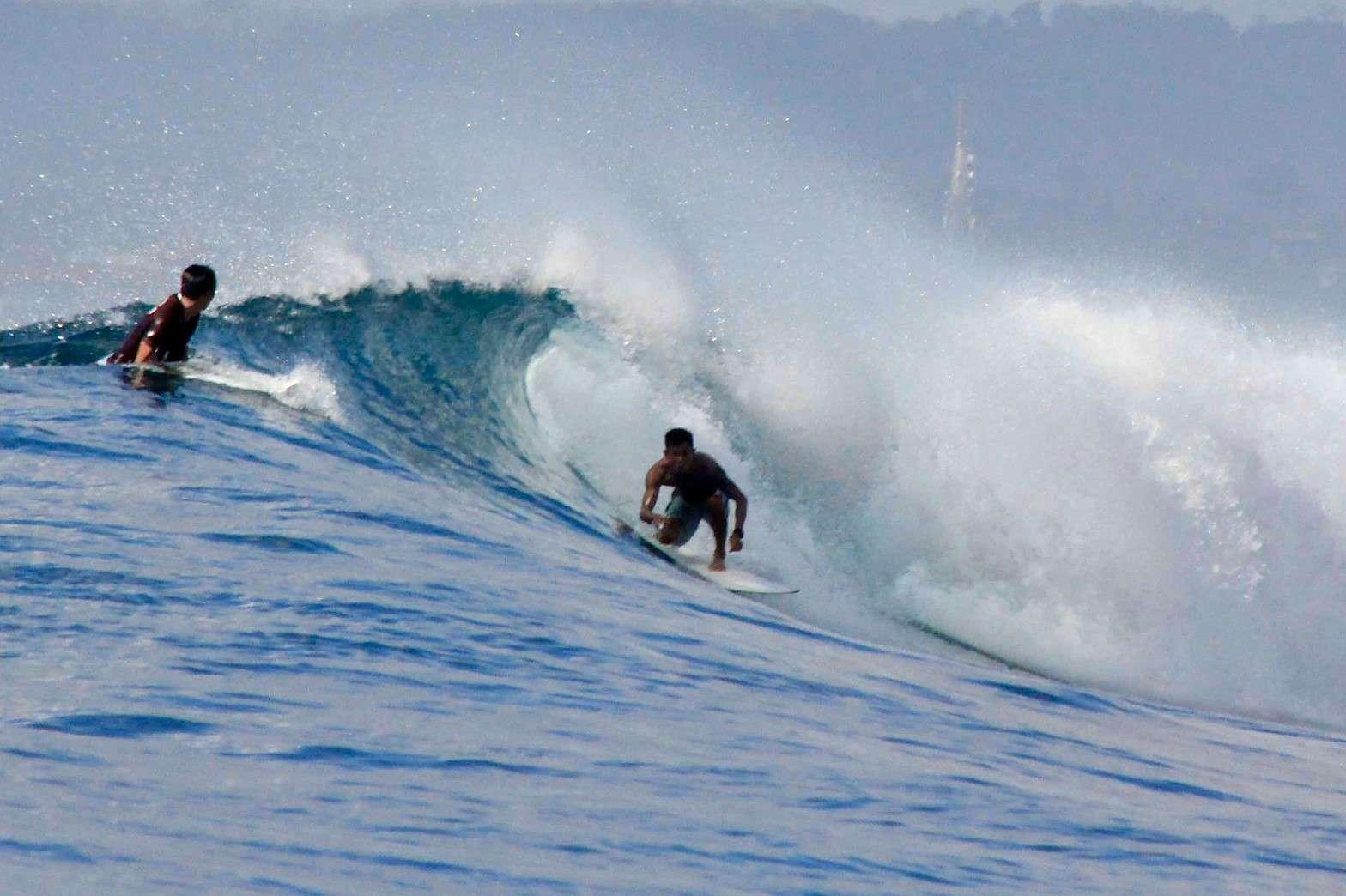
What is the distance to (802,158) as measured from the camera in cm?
2662

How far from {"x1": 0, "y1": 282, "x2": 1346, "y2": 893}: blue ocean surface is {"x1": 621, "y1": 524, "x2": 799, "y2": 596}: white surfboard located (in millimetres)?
214

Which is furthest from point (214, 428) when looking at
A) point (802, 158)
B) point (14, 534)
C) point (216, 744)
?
point (802, 158)

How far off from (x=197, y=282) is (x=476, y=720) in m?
6.55

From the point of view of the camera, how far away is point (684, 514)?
12.7 metres

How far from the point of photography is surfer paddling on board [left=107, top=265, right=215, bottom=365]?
12812 millimetres

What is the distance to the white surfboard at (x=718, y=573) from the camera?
11.8 m

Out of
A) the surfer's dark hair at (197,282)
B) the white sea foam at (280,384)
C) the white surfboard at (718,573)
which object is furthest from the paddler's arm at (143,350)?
the white surfboard at (718,573)

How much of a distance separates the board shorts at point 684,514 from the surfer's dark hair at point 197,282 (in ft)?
11.4

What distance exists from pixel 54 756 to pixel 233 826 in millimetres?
790

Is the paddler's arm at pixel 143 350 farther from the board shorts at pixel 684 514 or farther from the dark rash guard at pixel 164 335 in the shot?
the board shorts at pixel 684 514

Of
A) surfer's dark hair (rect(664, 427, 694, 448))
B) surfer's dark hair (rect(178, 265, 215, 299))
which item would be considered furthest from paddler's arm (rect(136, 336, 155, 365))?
surfer's dark hair (rect(664, 427, 694, 448))

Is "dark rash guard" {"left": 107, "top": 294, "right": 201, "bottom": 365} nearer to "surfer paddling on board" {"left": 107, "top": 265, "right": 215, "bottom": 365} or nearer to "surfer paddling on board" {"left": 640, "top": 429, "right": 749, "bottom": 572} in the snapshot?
"surfer paddling on board" {"left": 107, "top": 265, "right": 215, "bottom": 365}

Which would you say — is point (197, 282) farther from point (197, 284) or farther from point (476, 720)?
point (476, 720)

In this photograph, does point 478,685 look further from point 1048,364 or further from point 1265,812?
point 1048,364
